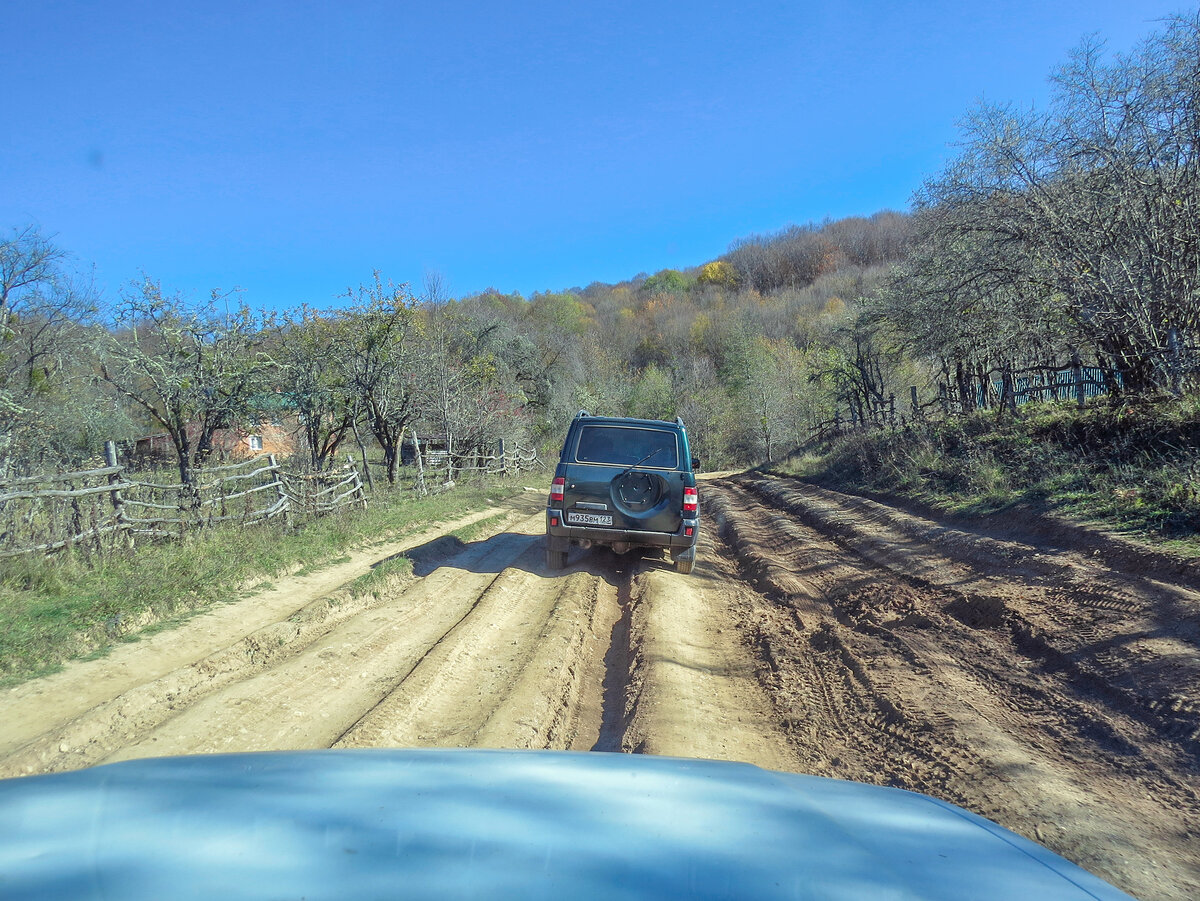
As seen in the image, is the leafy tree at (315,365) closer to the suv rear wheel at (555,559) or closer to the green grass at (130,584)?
the green grass at (130,584)

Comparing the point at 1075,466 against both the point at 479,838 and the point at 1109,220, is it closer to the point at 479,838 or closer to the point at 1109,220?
the point at 1109,220

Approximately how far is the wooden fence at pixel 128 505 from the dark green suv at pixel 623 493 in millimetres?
5178

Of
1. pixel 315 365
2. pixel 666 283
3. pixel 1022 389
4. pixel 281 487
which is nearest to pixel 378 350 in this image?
pixel 315 365

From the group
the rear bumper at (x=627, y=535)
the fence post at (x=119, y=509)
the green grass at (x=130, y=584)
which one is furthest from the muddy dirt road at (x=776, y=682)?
the fence post at (x=119, y=509)

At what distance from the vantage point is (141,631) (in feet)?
19.9

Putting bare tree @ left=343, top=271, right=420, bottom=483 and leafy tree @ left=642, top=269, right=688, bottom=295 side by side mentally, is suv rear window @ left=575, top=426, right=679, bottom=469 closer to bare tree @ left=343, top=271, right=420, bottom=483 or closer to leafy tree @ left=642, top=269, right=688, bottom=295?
bare tree @ left=343, top=271, right=420, bottom=483

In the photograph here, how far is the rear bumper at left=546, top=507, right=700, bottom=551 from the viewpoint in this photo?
848 centimetres

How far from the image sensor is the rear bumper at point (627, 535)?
8484 mm

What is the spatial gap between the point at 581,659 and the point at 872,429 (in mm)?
19542

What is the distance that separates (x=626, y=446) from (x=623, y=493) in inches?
26.1

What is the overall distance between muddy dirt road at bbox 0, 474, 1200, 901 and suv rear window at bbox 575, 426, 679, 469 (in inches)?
60.3

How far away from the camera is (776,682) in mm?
5090

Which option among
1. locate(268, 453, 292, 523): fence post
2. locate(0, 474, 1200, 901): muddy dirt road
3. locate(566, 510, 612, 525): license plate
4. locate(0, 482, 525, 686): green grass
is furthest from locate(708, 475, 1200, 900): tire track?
locate(268, 453, 292, 523): fence post

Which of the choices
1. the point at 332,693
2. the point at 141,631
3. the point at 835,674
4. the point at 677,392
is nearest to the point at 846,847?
the point at 835,674
